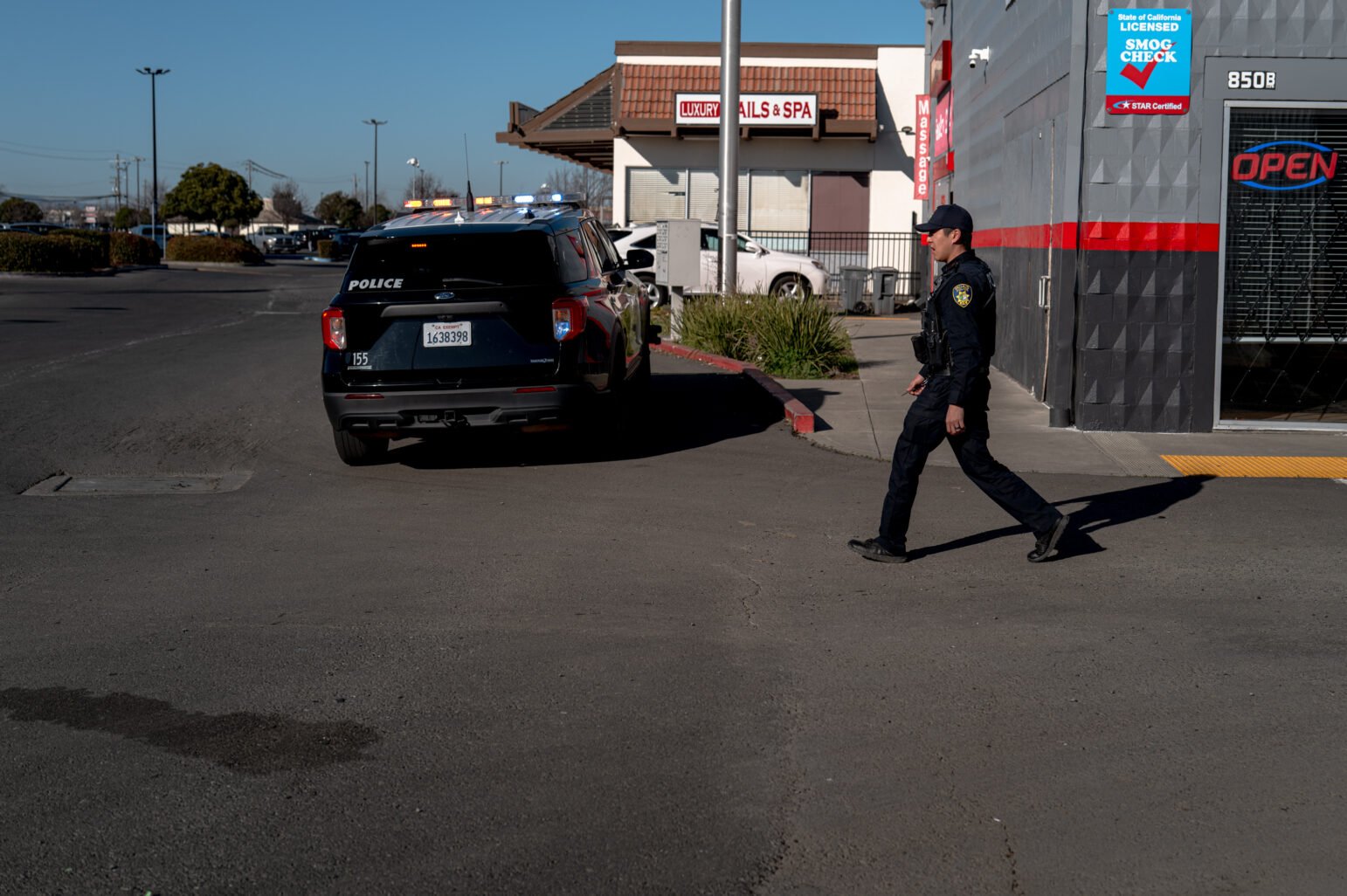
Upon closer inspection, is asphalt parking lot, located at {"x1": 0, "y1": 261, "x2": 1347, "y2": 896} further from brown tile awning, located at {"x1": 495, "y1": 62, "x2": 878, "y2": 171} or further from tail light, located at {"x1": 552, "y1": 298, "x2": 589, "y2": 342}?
brown tile awning, located at {"x1": 495, "y1": 62, "x2": 878, "y2": 171}

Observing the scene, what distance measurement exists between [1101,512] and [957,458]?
6.28 ft

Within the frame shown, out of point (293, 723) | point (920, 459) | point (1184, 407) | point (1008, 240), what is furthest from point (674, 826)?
point (1008, 240)

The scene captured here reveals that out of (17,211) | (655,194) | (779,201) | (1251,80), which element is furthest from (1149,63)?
(17,211)

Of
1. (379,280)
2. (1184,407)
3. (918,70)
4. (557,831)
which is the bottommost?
(557,831)

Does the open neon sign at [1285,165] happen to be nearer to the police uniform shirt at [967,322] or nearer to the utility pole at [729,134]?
the police uniform shirt at [967,322]

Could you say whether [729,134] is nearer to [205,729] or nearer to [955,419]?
[955,419]

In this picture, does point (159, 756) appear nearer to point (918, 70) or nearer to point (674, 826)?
point (674, 826)

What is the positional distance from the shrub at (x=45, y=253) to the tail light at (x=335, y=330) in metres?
34.5

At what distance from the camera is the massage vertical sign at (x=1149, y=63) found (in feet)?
37.1

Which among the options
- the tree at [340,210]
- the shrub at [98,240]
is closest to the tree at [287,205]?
the tree at [340,210]

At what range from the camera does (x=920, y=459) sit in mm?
7312

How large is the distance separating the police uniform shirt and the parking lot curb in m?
4.70

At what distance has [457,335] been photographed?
9719 millimetres

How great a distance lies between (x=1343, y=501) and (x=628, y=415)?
5.35 m
